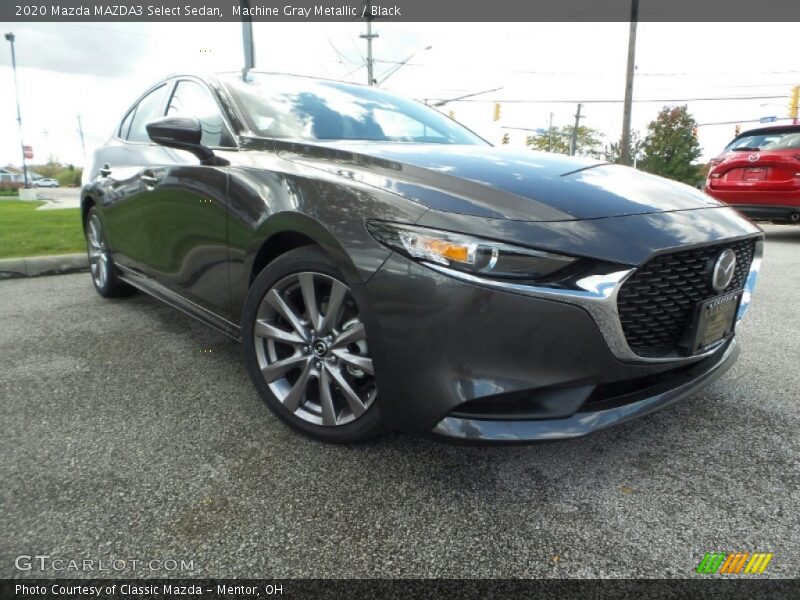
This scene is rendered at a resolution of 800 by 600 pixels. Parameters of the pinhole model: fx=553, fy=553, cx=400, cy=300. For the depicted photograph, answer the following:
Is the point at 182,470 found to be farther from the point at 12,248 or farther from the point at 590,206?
the point at 12,248

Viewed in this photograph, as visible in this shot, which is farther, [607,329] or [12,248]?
[12,248]

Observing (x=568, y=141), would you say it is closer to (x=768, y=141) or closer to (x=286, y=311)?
(x=768, y=141)

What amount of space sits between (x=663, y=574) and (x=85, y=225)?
4.64 m

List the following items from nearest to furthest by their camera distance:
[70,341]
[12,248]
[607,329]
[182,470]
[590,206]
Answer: [607,329]
[590,206]
[182,470]
[70,341]
[12,248]

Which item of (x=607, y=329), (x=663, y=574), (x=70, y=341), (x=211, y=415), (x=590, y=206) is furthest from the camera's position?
(x=70, y=341)

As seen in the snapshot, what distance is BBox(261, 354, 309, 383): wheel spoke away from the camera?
2052 millimetres

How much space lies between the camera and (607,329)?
1544 mm

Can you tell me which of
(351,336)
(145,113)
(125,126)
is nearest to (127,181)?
(145,113)

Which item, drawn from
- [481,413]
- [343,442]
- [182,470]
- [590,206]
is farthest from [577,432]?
[182,470]

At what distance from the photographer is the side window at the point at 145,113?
11.1ft

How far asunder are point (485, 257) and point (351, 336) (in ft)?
1.84

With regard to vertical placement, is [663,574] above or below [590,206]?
below

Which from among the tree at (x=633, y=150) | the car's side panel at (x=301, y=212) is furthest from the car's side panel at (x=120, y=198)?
the tree at (x=633, y=150)

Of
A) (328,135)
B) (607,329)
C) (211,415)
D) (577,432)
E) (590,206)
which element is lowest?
(211,415)
